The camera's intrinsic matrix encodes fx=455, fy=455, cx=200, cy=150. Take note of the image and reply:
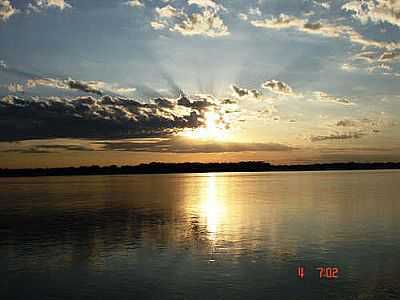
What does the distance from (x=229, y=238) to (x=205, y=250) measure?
6004 mm

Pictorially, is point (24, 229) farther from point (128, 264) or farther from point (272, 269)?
point (272, 269)

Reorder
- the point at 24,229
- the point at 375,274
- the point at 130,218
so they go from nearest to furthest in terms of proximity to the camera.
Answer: the point at 375,274 < the point at 24,229 < the point at 130,218

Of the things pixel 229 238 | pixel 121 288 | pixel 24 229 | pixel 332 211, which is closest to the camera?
pixel 121 288

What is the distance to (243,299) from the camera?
72.0ft

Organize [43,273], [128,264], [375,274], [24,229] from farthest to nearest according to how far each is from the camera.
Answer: [24,229] → [128,264] → [43,273] → [375,274]

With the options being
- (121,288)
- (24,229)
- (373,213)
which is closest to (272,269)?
(121,288)

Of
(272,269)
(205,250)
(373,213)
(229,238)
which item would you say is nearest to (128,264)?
(205,250)

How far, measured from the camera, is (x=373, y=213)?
2270 inches

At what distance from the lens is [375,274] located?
26188mm

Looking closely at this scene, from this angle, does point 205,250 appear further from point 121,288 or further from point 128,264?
point 121,288

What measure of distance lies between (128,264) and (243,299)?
10398mm

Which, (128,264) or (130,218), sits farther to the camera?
(130,218)

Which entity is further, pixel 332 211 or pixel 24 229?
pixel 332 211

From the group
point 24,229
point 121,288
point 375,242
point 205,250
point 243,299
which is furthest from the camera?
point 24,229
